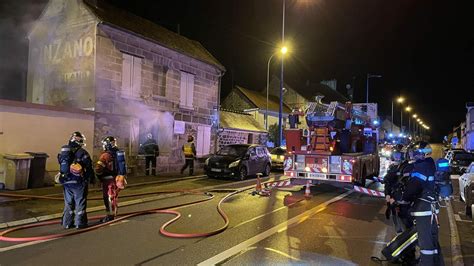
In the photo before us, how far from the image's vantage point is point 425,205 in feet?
16.2

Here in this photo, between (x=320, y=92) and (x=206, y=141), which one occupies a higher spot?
(x=320, y=92)

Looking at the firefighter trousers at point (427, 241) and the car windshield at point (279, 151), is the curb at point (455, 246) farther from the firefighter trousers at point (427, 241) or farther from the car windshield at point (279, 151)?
the car windshield at point (279, 151)

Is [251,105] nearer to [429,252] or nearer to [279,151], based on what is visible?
[279,151]

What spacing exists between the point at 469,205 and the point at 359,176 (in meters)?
4.12

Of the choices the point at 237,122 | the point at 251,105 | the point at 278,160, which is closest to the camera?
the point at 278,160

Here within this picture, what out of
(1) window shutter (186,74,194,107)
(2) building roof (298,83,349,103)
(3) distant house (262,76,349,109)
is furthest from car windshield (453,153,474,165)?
(2) building roof (298,83,349,103)

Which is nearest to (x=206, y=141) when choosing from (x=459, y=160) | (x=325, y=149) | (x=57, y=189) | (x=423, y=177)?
(x=325, y=149)

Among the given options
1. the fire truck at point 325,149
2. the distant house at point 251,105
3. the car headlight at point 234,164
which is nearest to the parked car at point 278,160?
the car headlight at point 234,164

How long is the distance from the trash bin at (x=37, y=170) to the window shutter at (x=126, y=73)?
5298 mm

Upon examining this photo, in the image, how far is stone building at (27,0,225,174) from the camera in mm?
15688

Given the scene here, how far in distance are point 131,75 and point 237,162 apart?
5906 mm

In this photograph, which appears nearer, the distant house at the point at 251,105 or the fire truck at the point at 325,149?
the fire truck at the point at 325,149

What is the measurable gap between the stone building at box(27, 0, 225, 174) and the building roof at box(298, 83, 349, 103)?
96.5 feet

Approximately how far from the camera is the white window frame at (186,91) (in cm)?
2006
